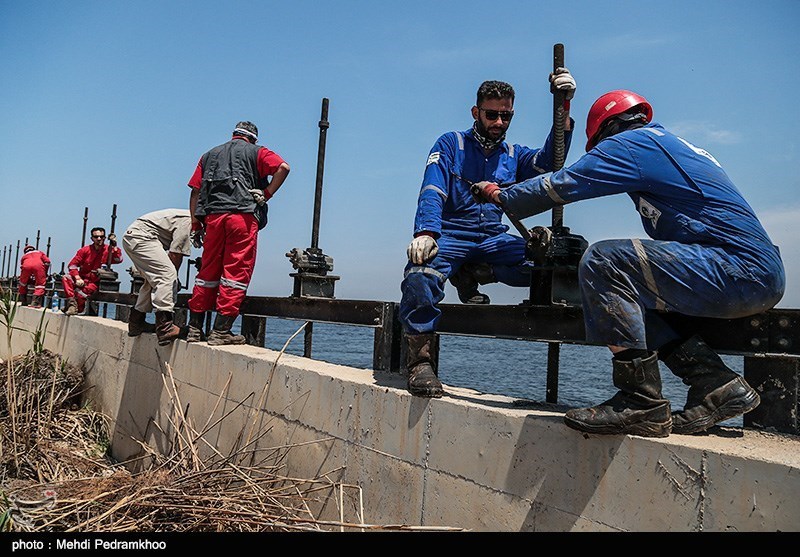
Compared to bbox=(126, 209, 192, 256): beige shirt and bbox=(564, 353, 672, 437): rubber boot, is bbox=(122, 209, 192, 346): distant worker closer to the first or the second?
bbox=(126, 209, 192, 256): beige shirt

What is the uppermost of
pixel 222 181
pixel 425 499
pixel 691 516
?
pixel 222 181

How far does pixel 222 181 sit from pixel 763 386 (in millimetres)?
4816

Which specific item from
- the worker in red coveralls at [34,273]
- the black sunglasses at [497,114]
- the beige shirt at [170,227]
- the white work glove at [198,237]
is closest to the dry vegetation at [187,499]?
the beige shirt at [170,227]

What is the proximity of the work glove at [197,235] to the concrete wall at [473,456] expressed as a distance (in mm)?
1226

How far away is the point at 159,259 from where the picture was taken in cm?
676

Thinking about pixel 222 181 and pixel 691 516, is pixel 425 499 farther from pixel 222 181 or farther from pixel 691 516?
pixel 222 181

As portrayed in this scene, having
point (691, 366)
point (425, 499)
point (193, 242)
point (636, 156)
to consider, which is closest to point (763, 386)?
point (691, 366)

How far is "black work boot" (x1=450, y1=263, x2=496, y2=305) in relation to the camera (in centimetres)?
460

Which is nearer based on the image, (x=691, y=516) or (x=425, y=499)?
(x=691, y=516)

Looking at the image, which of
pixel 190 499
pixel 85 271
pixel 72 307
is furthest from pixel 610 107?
pixel 85 271

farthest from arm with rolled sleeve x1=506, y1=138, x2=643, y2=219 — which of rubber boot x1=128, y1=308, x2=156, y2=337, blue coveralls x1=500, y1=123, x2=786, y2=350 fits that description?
rubber boot x1=128, y1=308, x2=156, y2=337

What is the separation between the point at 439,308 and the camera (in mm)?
4191

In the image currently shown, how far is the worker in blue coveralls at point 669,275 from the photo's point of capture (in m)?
2.60

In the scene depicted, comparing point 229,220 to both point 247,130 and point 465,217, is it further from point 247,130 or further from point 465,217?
point 465,217
